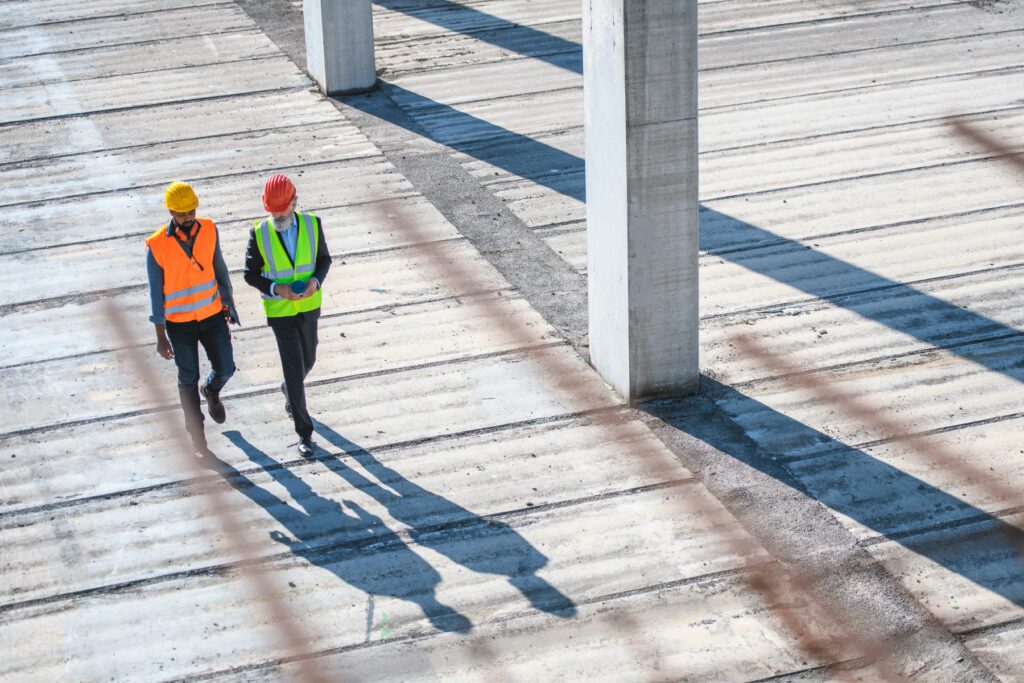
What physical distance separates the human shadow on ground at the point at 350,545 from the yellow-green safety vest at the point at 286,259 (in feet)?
3.71

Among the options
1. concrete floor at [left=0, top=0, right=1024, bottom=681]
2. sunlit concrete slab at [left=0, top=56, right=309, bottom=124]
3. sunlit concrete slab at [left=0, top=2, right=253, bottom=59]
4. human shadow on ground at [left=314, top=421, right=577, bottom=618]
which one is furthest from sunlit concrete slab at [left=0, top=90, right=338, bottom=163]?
human shadow on ground at [left=314, top=421, right=577, bottom=618]

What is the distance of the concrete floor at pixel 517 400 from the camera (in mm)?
7336

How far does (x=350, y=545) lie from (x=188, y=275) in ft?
6.17

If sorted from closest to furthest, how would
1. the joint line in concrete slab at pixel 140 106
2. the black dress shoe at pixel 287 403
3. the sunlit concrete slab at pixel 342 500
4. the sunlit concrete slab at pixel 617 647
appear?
the sunlit concrete slab at pixel 617 647 < the sunlit concrete slab at pixel 342 500 < the black dress shoe at pixel 287 403 < the joint line in concrete slab at pixel 140 106

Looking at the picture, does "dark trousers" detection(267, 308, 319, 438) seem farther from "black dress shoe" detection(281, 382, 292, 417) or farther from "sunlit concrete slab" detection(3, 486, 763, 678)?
"sunlit concrete slab" detection(3, 486, 763, 678)

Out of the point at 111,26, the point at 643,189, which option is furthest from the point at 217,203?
the point at 111,26

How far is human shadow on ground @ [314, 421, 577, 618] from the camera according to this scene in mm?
7664

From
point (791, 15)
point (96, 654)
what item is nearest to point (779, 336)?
point (96, 654)

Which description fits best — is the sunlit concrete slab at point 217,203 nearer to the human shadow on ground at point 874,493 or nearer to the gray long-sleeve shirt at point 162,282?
the gray long-sleeve shirt at point 162,282

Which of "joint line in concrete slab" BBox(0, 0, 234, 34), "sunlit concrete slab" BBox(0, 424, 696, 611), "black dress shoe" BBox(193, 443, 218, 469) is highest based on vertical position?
"joint line in concrete slab" BBox(0, 0, 234, 34)

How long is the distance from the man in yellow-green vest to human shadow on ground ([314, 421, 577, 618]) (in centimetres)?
87

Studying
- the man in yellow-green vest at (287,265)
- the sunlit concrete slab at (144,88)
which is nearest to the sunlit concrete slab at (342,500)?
the man in yellow-green vest at (287,265)

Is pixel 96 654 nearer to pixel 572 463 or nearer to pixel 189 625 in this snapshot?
pixel 189 625

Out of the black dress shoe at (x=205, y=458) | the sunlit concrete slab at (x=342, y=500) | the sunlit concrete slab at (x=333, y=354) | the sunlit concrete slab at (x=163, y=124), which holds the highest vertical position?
the sunlit concrete slab at (x=163, y=124)
